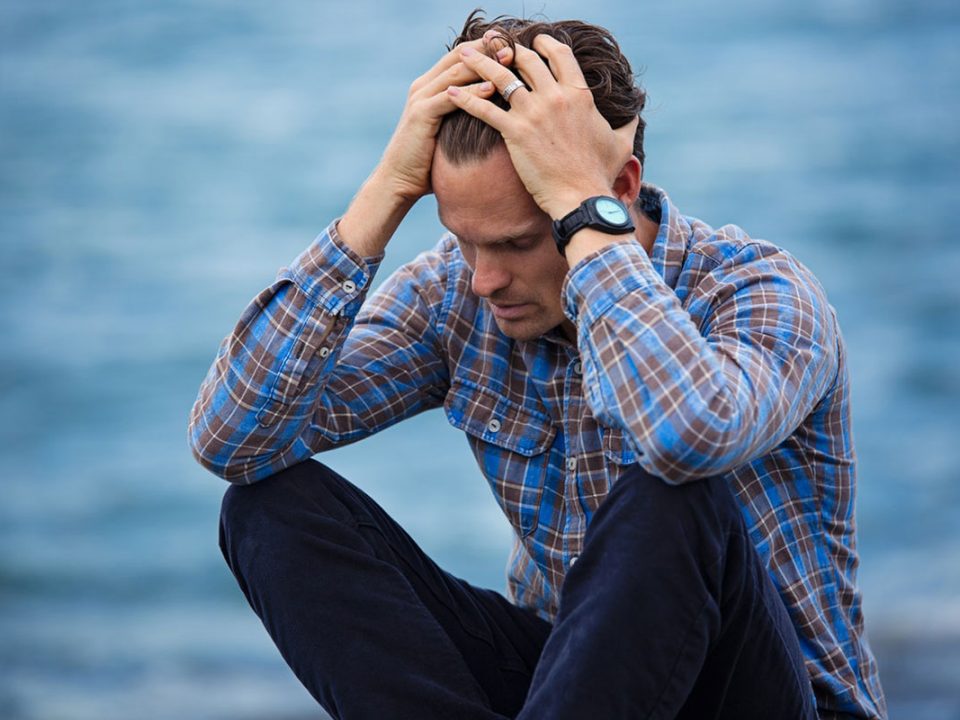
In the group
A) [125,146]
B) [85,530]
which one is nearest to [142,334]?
[85,530]

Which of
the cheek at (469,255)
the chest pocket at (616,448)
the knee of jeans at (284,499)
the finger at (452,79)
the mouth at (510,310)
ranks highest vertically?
the finger at (452,79)

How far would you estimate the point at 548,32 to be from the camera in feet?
7.59

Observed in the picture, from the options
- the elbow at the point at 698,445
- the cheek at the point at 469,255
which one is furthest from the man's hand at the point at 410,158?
the elbow at the point at 698,445

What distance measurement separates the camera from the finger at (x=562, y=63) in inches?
87.0

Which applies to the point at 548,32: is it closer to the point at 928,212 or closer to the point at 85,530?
the point at 85,530

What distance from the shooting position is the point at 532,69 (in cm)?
220

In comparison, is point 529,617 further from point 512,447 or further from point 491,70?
point 491,70

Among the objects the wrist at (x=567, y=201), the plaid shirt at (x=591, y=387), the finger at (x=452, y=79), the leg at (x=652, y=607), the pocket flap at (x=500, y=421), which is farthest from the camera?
the pocket flap at (x=500, y=421)

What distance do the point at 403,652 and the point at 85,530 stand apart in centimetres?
614

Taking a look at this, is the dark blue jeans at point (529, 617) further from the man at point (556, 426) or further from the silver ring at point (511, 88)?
the silver ring at point (511, 88)

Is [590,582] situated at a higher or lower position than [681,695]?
higher

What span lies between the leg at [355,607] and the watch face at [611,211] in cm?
60

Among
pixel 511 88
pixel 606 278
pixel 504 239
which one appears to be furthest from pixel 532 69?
pixel 606 278

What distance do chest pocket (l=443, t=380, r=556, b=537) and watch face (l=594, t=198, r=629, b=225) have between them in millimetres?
446
